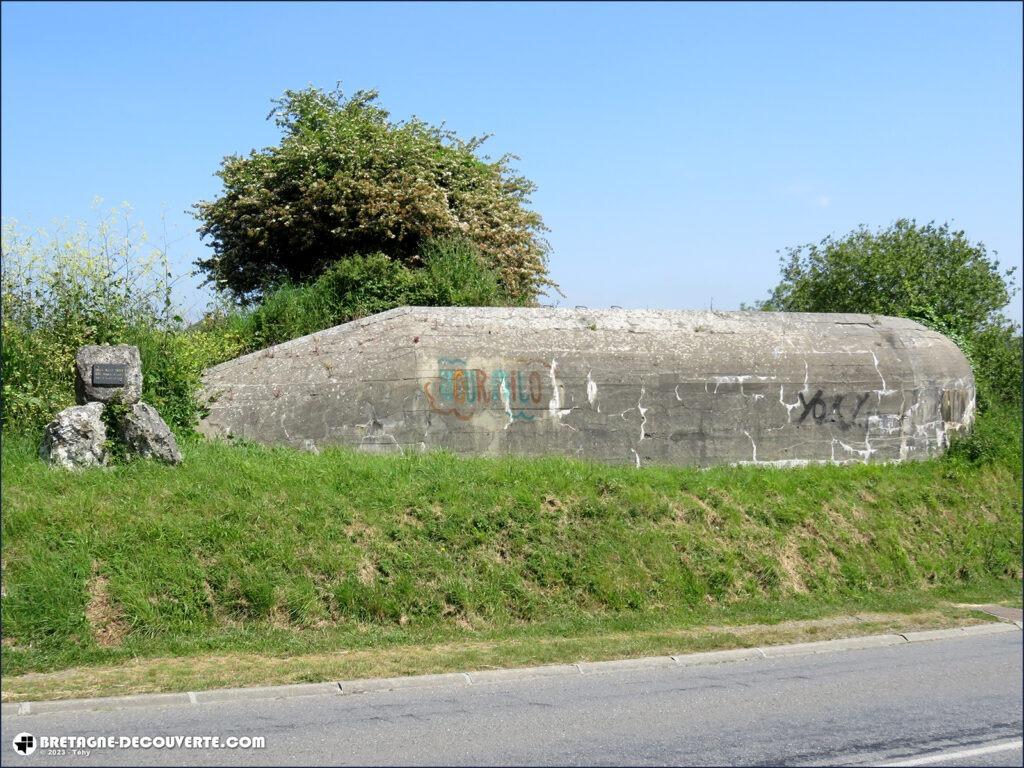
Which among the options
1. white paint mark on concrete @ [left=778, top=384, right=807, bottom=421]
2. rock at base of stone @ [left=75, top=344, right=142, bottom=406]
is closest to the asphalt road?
rock at base of stone @ [left=75, top=344, right=142, bottom=406]

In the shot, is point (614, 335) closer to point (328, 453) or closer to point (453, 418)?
point (453, 418)

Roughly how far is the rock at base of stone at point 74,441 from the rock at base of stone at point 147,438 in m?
0.27

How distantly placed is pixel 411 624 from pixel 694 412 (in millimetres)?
6249

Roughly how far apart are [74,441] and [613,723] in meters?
7.05

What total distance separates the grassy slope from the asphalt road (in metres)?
1.56

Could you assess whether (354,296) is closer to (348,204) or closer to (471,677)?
(348,204)

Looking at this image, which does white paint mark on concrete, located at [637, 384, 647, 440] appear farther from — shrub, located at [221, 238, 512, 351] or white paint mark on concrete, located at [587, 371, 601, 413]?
shrub, located at [221, 238, 512, 351]

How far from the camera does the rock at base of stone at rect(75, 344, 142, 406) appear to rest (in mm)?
11461

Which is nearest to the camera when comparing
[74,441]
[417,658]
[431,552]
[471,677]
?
[471,677]

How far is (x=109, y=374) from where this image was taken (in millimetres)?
11453

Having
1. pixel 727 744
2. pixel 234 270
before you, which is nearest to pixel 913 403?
pixel 727 744

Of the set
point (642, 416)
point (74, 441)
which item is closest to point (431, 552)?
point (74, 441)

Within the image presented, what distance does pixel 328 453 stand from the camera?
12555mm

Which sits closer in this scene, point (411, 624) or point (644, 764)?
point (644, 764)
